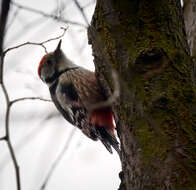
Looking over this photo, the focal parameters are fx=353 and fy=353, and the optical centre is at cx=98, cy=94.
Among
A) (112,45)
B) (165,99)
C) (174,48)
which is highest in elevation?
(112,45)

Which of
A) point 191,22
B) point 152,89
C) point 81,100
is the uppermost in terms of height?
point 191,22

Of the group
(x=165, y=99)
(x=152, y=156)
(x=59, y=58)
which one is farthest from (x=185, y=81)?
(x=59, y=58)

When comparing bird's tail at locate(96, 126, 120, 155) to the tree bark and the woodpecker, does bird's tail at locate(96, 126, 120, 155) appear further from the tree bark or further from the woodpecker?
the tree bark

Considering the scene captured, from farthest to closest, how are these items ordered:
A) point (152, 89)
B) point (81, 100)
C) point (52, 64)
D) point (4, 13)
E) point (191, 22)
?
point (52, 64), point (81, 100), point (191, 22), point (152, 89), point (4, 13)

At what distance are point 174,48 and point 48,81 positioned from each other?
8.09 ft

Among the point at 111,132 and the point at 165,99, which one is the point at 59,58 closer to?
the point at 111,132

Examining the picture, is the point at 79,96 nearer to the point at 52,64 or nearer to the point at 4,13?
the point at 52,64

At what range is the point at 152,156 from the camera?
214 cm

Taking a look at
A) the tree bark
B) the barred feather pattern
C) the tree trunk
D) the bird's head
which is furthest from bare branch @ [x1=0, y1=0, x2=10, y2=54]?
the bird's head

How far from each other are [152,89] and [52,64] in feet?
7.87

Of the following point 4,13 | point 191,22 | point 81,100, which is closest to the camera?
point 4,13

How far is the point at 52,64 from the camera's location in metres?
4.45

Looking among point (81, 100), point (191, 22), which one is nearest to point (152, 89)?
point (191, 22)

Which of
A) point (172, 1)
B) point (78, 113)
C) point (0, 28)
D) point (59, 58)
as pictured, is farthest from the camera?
point (59, 58)
